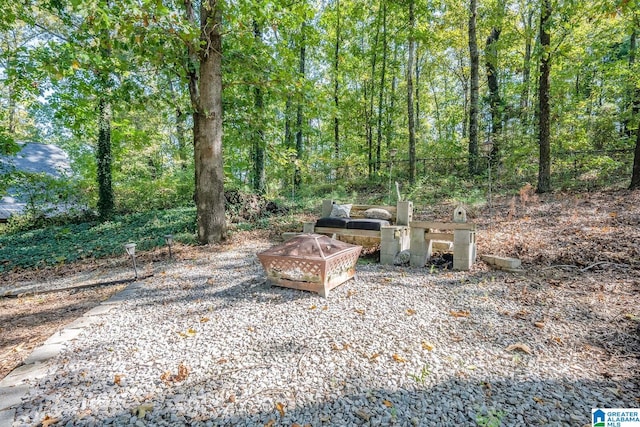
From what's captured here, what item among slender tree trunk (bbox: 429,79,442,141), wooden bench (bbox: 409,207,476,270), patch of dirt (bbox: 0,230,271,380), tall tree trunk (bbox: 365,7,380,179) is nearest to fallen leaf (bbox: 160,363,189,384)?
patch of dirt (bbox: 0,230,271,380)

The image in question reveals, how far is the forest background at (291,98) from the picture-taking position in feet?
16.9

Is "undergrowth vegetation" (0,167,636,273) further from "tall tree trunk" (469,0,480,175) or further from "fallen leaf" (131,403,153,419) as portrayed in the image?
"fallen leaf" (131,403,153,419)

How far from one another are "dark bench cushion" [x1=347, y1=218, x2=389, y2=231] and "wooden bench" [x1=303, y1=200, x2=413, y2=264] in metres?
0.05

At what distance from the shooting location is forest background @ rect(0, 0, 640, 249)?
A: 203 inches

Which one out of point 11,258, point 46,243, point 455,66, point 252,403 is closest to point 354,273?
point 252,403

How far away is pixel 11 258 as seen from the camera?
20.6ft

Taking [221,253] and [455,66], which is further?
[455,66]

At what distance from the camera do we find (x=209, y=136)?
5.78 meters

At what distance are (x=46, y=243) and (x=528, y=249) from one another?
390 inches

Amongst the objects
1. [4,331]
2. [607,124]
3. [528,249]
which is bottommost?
[4,331]

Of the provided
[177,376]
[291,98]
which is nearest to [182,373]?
[177,376]

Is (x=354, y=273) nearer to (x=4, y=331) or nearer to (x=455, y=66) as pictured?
(x=4, y=331)

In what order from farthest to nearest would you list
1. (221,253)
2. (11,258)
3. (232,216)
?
(232,216) → (11,258) → (221,253)

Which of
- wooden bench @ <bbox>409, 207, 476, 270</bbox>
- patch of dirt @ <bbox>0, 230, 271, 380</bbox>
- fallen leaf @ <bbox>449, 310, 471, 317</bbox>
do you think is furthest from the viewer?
wooden bench @ <bbox>409, 207, 476, 270</bbox>
